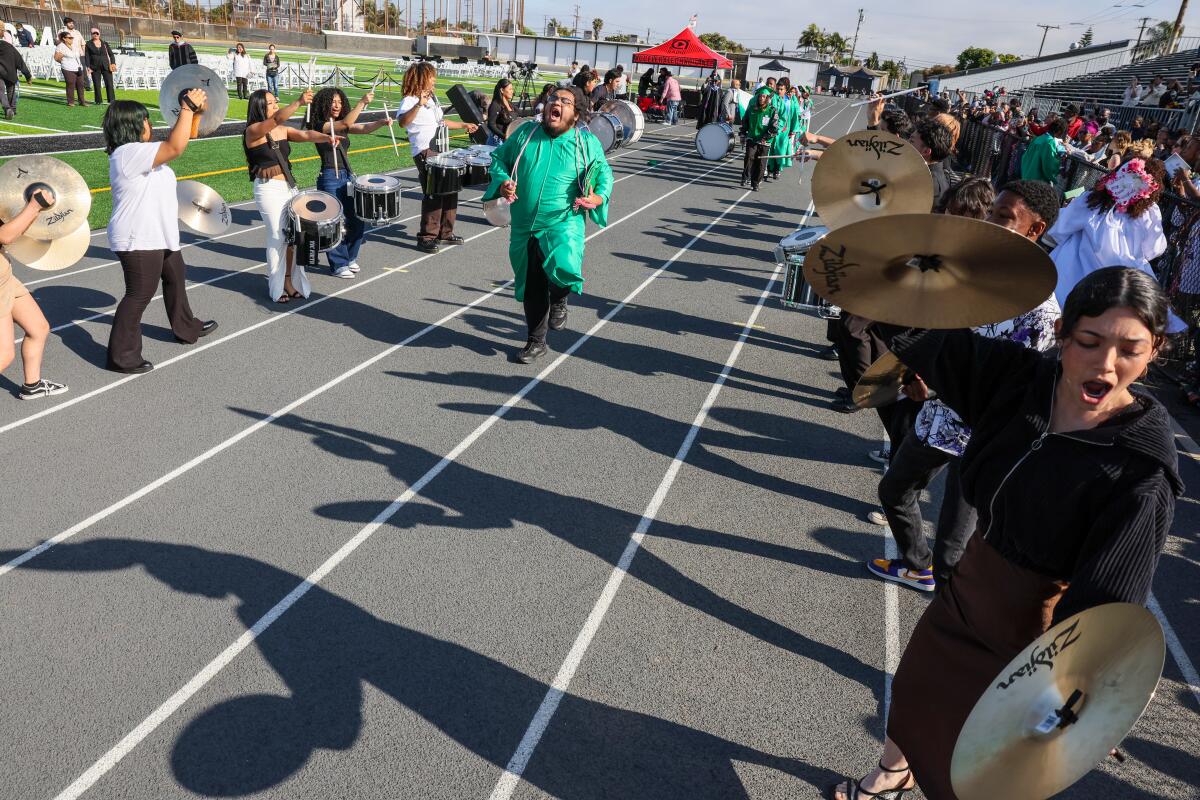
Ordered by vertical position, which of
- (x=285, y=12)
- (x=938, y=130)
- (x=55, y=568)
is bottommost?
(x=55, y=568)

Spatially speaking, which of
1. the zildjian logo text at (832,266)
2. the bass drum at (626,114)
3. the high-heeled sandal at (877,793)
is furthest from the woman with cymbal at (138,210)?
the bass drum at (626,114)

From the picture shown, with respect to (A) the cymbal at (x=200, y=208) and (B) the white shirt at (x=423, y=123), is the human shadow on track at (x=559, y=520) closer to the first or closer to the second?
(A) the cymbal at (x=200, y=208)

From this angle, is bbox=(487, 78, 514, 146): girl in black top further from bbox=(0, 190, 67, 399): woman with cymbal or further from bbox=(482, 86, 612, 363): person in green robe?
bbox=(0, 190, 67, 399): woman with cymbal

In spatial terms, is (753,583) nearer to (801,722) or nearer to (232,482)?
(801,722)

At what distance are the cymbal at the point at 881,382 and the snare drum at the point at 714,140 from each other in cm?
1686

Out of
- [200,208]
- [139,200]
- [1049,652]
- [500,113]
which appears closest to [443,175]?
[200,208]

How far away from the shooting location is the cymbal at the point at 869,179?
3.58 m

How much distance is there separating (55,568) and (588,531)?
2633 millimetres

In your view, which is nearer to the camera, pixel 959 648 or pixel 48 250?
pixel 959 648

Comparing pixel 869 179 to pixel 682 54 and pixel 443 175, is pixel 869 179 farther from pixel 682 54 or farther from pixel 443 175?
pixel 682 54

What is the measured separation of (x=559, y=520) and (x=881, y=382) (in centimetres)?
207

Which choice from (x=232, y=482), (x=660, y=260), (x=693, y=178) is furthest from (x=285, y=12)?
(x=232, y=482)

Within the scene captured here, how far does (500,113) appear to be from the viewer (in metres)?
13.1

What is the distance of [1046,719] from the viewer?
5.52 ft
